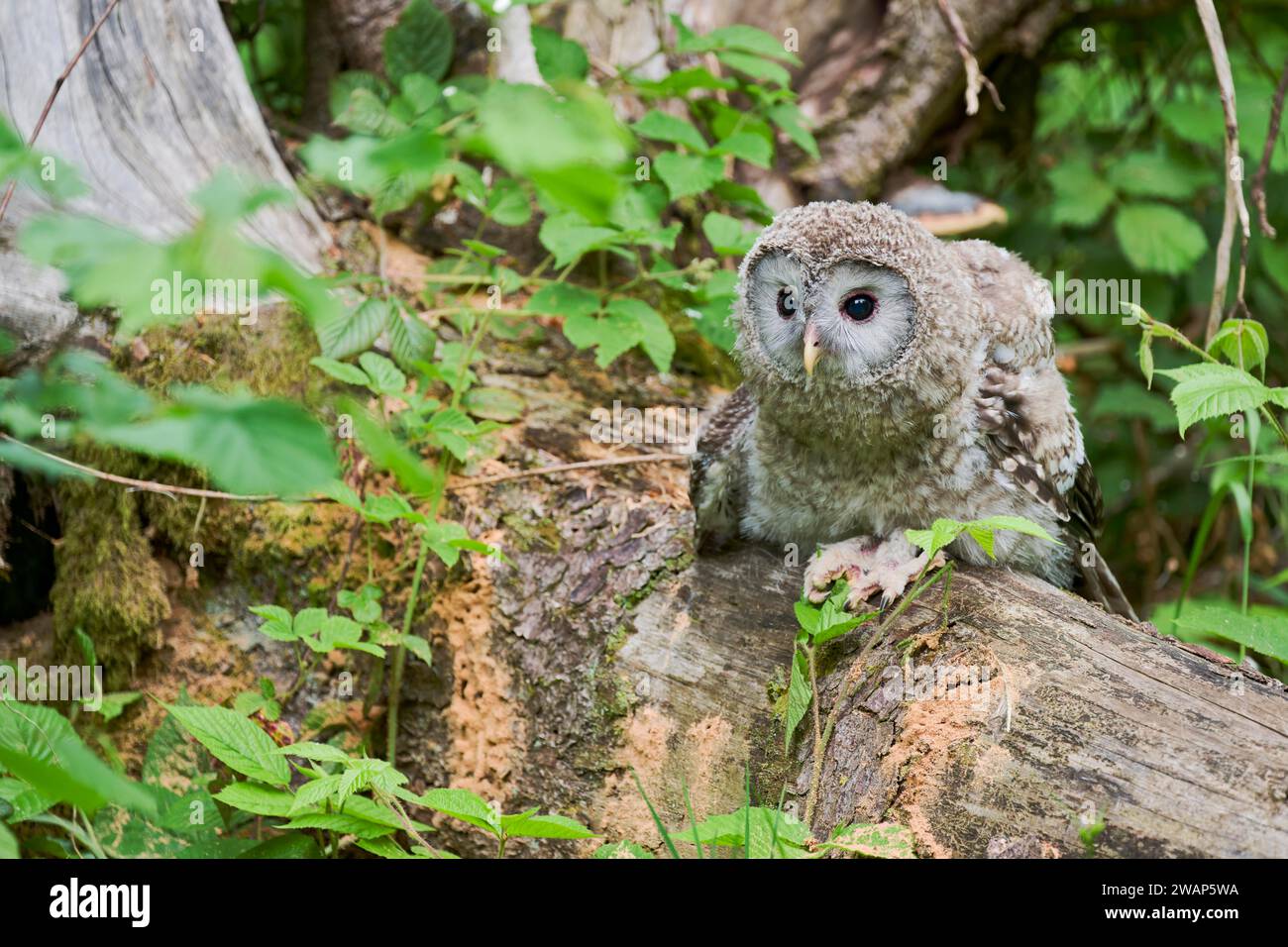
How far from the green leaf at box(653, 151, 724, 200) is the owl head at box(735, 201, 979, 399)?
75 cm

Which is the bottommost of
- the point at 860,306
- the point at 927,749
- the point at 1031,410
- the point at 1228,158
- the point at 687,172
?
the point at 927,749

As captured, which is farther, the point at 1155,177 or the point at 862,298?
the point at 1155,177

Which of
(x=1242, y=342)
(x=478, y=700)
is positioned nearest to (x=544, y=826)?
(x=478, y=700)

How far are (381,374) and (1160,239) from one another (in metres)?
3.43

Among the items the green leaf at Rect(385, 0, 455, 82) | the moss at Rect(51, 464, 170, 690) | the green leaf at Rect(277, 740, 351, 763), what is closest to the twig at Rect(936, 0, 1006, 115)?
the green leaf at Rect(385, 0, 455, 82)

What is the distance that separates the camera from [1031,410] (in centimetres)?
308

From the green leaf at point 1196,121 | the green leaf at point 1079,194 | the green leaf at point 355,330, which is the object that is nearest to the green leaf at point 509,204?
the green leaf at point 355,330

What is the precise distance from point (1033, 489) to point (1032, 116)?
351 centimetres

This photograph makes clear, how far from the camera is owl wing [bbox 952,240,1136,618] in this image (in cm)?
305

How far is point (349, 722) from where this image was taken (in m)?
3.13

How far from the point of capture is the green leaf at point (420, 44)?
4.02 meters

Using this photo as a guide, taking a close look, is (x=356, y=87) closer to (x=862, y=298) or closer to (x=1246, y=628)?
(x=862, y=298)
